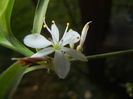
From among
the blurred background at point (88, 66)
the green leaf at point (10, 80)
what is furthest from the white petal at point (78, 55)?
the blurred background at point (88, 66)

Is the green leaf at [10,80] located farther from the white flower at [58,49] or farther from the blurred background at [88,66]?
the blurred background at [88,66]

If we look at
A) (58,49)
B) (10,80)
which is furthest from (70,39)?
(10,80)

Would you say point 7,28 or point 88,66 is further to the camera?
point 88,66

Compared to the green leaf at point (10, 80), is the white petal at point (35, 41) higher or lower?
higher

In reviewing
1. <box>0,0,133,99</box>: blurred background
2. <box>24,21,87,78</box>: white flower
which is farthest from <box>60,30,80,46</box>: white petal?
<box>0,0,133,99</box>: blurred background

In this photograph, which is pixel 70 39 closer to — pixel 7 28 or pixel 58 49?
pixel 58 49

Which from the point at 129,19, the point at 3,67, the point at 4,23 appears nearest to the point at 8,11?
the point at 4,23
